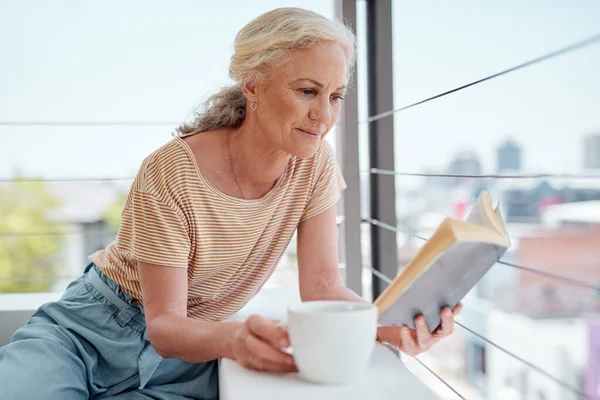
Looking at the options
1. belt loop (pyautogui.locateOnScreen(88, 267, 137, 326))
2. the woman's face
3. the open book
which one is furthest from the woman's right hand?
belt loop (pyautogui.locateOnScreen(88, 267, 137, 326))

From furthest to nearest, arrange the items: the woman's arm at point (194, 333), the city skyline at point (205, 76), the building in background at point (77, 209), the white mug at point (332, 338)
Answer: the building in background at point (77, 209) → the city skyline at point (205, 76) → the woman's arm at point (194, 333) → the white mug at point (332, 338)

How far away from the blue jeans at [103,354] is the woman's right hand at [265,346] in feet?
1.69

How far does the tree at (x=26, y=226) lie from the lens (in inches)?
786

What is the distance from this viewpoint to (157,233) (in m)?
1.20

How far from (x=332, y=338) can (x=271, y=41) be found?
2.23 feet

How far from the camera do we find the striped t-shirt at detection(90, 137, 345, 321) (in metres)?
1.22

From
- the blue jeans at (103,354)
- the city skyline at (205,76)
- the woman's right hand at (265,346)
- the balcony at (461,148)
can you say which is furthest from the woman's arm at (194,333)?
the city skyline at (205,76)

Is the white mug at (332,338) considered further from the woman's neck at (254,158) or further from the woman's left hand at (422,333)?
the woman's neck at (254,158)

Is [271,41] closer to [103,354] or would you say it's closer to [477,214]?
[477,214]

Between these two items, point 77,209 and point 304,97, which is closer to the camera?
point 304,97

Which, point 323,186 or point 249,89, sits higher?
point 249,89

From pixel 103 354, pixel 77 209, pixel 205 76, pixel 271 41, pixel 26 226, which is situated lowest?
pixel 26 226

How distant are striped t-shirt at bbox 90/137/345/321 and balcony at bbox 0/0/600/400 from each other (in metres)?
13.6

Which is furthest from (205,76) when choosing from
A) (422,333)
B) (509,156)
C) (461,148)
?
(422,333)
